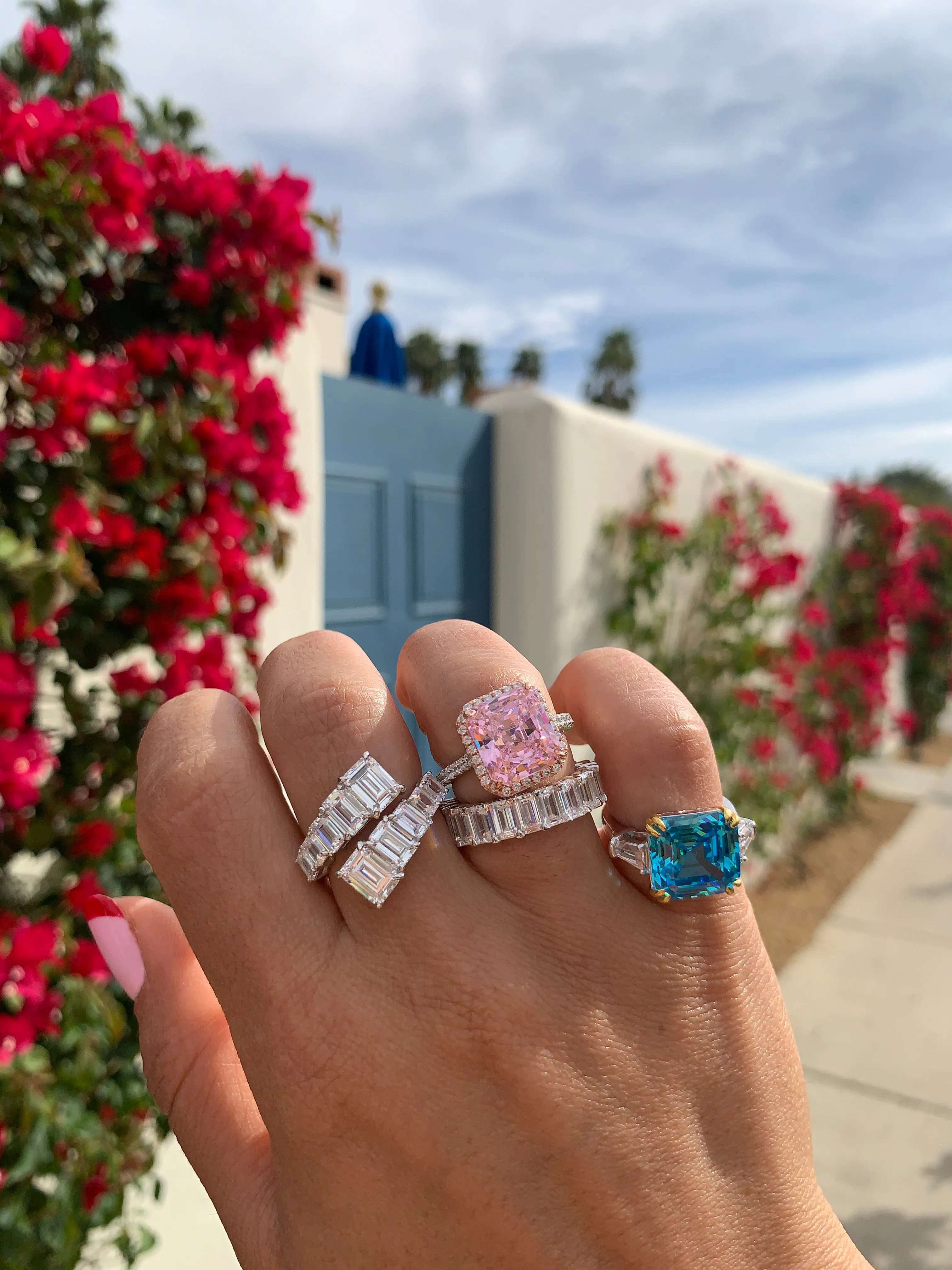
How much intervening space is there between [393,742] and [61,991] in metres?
1.12

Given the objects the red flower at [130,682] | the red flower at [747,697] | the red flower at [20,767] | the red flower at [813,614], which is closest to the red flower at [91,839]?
the red flower at [20,767]

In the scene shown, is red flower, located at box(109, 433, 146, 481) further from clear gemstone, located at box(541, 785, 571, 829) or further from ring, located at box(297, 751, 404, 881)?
clear gemstone, located at box(541, 785, 571, 829)

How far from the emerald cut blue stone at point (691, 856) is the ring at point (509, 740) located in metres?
0.12

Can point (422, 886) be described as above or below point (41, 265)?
below

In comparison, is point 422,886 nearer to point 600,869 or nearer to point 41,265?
point 600,869

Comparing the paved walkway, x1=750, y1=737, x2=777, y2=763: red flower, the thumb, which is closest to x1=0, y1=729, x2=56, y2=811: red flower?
the thumb

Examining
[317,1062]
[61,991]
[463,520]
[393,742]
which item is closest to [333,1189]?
[317,1062]

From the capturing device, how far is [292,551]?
267 centimetres

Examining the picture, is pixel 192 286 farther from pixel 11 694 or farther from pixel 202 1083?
pixel 202 1083

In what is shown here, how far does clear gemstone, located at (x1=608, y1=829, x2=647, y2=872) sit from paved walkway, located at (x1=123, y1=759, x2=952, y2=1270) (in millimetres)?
2287

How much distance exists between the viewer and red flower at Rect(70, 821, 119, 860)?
1.58 metres

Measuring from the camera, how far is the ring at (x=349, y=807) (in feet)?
2.40

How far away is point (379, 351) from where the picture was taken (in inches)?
153

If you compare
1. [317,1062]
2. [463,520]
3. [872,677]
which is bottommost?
[872,677]
